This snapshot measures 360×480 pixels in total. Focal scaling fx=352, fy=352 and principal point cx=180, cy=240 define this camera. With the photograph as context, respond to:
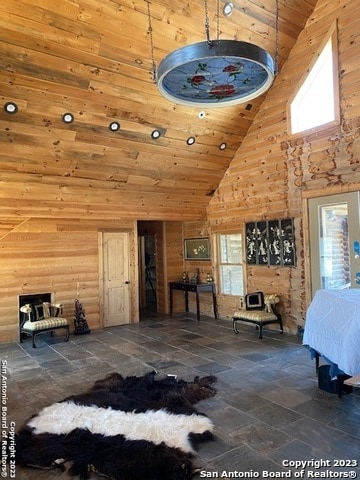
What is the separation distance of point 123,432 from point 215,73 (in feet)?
10.3

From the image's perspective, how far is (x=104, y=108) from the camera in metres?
4.94

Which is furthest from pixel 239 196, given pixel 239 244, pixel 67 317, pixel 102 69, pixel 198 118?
pixel 67 317

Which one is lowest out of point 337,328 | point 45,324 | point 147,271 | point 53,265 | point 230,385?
point 230,385

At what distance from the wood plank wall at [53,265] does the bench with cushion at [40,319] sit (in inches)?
9.7

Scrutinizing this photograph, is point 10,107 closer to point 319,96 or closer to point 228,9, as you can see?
point 228,9

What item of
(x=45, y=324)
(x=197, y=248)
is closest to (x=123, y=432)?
(x=45, y=324)

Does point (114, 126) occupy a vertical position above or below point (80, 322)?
above

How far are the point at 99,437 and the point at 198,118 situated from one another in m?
4.72

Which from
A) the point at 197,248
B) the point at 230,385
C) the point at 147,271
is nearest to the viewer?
the point at 230,385

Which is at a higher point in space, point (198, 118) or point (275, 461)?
point (198, 118)

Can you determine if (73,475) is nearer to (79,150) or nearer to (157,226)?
(79,150)

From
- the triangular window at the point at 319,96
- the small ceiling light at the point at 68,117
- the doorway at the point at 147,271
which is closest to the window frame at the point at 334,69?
the triangular window at the point at 319,96

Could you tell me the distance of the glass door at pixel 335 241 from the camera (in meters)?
5.07

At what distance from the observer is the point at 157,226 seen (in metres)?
9.00
